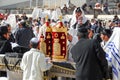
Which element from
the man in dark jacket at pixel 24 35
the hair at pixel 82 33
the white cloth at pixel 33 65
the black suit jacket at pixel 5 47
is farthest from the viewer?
the man in dark jacket at pixel 24 35

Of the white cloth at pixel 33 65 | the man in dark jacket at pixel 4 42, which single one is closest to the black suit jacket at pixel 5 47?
the man in dark jacket at pixel 4 42

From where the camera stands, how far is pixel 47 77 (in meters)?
6.29

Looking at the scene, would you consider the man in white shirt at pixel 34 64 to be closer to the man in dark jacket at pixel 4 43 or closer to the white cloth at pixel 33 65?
the white cloth at pixel 33 65

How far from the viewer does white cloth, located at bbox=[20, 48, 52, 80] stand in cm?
616

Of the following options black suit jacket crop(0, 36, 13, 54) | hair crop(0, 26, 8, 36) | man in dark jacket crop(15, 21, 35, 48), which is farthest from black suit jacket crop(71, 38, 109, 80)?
man in dark jacket crop(15, 21, 35, 48)

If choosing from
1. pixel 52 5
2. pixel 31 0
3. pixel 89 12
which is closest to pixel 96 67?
pixel 89 12

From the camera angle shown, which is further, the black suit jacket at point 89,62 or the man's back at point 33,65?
the man's back at point 33,65

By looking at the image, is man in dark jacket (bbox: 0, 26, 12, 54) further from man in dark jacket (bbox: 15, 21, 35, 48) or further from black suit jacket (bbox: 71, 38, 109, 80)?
man in dark jacket (bbox: 15, 21, 35, 48)

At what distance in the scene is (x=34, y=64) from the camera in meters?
6.23

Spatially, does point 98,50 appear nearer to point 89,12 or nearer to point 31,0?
point 89,12

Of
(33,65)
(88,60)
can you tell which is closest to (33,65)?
(33,65)

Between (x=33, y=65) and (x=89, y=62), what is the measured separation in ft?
3.26

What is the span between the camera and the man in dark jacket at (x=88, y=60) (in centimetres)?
569

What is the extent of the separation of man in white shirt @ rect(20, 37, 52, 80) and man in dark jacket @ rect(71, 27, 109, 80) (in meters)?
0.57
